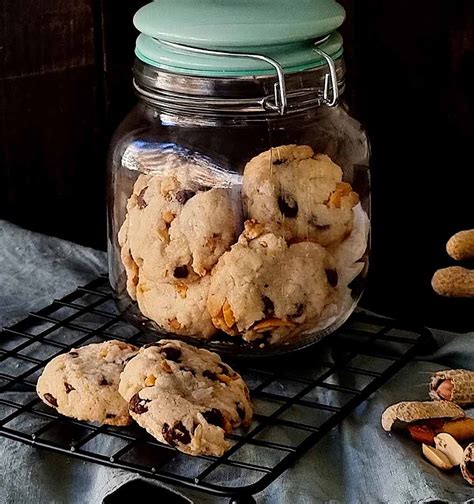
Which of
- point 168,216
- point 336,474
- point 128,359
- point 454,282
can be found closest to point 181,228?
point 168,216

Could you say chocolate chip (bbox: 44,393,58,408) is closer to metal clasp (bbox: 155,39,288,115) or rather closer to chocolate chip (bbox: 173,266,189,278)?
chocolate chip (bbox: 173,266,189,278)

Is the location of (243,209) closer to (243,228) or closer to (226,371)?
(243,228)

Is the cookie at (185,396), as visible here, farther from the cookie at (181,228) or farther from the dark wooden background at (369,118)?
the dark wooden background at (369,118)

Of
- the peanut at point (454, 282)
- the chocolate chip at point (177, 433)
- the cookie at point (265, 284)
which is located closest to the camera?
the chocolate chip at point (177, 433)

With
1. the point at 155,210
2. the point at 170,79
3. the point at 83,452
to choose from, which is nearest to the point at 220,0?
the point at 170,79

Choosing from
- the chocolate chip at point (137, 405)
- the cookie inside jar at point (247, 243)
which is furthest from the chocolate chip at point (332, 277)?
the chocolate chip at point (137, 405)

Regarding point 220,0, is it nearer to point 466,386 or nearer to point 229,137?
point 229,137
